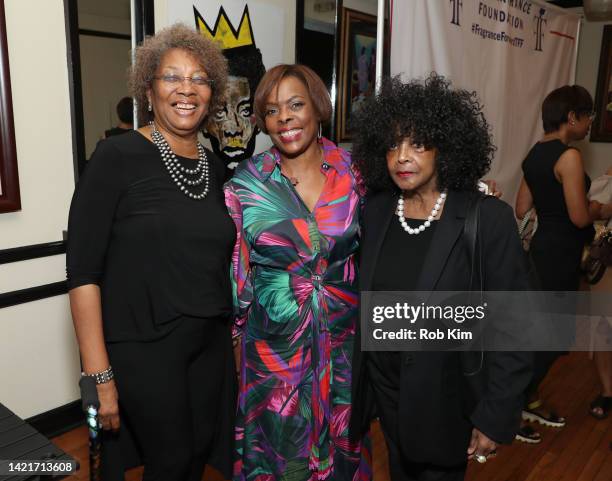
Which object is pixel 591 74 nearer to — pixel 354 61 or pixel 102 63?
pixel 354 61

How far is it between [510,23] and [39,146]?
8.87 feet

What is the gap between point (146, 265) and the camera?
1.43 metres

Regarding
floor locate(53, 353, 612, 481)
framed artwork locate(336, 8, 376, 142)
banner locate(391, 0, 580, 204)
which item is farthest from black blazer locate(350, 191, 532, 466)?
framed artwork locate(336, 8, 376, 142)

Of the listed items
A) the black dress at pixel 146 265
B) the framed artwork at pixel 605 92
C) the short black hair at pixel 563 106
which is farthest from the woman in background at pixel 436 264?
the framed artwork at pixel 605 92

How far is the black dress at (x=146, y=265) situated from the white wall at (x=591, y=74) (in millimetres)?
4871

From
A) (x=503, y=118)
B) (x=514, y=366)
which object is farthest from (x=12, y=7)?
(x=503, y=118)

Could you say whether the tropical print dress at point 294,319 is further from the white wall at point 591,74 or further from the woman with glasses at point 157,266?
the white wall at point 591,74

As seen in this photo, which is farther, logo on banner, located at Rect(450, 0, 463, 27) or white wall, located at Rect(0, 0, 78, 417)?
logo on banner, located at Rect(450, 0, 463, 27)

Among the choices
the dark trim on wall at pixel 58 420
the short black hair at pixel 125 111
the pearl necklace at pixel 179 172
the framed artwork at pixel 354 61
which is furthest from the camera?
the framed artwork at pixel 354 61

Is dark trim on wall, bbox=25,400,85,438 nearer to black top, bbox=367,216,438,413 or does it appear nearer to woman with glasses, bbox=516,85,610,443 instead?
black top, bbox=367,216,438,413

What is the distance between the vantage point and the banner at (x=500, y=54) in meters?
2.46

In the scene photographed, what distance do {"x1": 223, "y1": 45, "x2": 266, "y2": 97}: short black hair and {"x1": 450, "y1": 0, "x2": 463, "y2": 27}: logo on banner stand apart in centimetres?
98

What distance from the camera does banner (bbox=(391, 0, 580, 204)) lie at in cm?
246

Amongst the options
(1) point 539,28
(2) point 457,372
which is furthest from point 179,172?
(1) point 539,28
